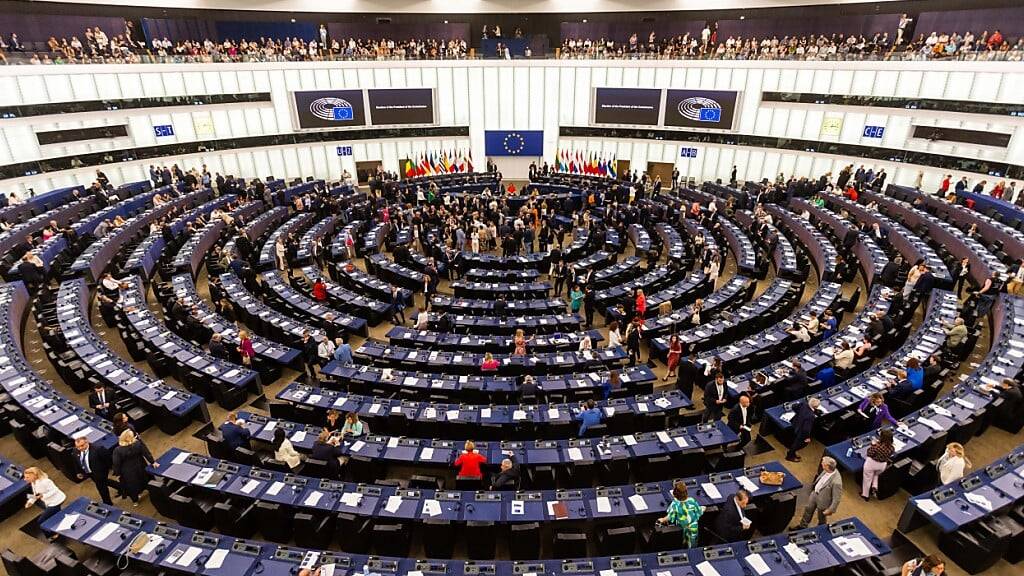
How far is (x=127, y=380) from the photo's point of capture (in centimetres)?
1482

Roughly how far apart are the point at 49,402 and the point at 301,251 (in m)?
13.6

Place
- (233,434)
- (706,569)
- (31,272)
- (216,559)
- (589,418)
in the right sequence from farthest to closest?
(31,272), (589,418), (233,434), (216,559), (706,569)

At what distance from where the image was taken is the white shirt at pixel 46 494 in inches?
407

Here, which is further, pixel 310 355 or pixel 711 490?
pixel 310 355

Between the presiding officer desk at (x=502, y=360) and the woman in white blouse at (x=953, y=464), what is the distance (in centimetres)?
788

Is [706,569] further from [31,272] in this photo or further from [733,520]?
[31,272]

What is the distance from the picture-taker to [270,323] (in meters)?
18.7

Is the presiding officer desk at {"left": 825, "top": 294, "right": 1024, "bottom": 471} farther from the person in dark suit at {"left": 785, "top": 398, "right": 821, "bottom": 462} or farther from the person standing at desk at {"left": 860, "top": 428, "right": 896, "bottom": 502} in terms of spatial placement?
the person in dark suit at {"left": 785, "top": 398, "right": 821, "bottom": 462}

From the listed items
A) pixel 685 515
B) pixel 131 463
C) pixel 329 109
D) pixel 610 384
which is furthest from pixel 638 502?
pixel 329 109

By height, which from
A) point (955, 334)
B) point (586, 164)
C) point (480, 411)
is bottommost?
point (480, 411)

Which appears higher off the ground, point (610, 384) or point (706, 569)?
point (610, 384)

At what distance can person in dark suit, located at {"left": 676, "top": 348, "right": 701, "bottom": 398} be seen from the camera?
15.8 m

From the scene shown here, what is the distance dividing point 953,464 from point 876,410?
241 cm

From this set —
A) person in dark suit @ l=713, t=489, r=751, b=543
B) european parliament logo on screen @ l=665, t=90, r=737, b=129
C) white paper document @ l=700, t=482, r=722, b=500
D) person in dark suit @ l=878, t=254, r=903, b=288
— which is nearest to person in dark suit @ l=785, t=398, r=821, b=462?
white paper document @ l=700, t=482, r=722, b=500
